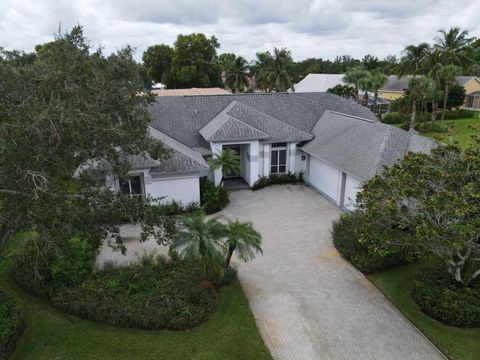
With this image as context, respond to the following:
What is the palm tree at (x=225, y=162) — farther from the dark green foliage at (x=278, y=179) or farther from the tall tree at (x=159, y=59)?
the tall tree at (x=159, y=59)

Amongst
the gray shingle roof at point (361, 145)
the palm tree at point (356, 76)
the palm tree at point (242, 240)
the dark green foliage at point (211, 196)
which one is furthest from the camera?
the palm tree at point (356, 76)

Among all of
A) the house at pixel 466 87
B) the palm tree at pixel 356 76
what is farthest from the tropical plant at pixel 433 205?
the house at pixel 466 87

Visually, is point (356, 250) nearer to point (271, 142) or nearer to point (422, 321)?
point (422, 321)

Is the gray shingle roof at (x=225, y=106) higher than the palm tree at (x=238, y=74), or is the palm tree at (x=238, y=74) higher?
the palm tree at (x=238, y=74)

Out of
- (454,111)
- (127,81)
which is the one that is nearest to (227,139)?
(127,81)

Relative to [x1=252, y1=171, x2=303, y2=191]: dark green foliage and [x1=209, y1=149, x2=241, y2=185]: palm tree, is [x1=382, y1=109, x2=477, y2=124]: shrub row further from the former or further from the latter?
[x1=209, y1=149, x2=241, y2=185]: palm tree

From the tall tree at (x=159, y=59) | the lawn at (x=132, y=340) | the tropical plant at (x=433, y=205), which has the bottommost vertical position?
the lawn at (x=132, y=340)

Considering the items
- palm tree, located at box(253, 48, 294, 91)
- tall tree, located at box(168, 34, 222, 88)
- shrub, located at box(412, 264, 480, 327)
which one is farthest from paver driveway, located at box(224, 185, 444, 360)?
tall tree, located at box(168, 34, 222, 88)

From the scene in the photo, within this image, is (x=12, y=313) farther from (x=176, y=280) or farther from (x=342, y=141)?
(x=342, y=141)
